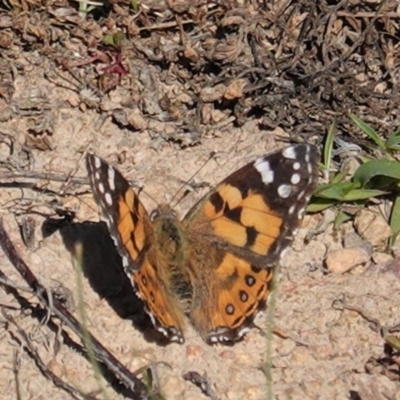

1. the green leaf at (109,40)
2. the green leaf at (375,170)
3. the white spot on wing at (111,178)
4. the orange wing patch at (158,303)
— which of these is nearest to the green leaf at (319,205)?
the green leaf at (375,170)

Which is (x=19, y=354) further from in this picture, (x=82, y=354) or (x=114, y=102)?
(x=114, y=102)

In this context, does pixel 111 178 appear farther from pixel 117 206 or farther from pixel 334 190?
pixel 334 190

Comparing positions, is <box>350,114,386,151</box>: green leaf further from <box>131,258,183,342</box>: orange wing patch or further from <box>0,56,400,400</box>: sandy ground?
<box>131,258,183,342</box>: orange wing patch

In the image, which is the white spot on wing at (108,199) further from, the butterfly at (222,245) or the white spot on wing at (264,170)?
the white spot on wing at (264,170)

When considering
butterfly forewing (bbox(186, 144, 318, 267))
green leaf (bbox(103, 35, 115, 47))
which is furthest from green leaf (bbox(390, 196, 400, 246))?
green leaf (bbox(103, 35, 115, 47))

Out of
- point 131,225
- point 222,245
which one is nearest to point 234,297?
point 222,245
